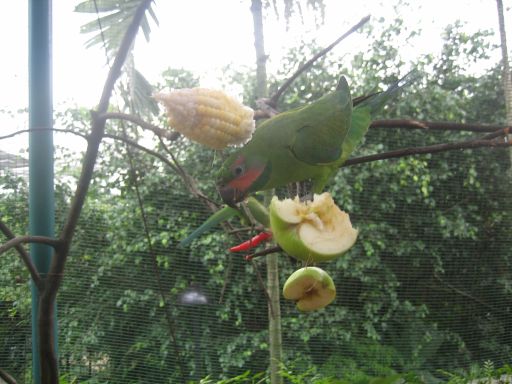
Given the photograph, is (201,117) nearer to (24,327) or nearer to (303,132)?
(303,132)

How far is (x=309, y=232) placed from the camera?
27cm

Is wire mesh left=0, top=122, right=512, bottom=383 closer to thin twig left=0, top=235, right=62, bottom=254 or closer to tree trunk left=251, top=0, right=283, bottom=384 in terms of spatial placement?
tree trunk left=251, top=0, right=283, bottom=384

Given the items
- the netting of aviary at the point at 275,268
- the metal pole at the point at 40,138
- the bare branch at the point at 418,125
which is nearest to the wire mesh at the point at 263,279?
the netting of aviary at the point at 275,268

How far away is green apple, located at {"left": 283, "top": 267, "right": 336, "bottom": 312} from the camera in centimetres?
29

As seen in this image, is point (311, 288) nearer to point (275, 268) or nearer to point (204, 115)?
point (204, 115)

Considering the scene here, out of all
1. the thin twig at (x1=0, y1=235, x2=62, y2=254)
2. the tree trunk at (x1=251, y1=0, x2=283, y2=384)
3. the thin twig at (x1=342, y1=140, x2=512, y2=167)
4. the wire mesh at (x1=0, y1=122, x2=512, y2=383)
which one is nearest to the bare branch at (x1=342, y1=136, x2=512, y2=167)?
the thin twig at (x1=342, y1=140, x2=512, y2=167)

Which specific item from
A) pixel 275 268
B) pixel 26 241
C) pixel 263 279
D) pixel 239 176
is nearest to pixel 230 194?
pixel 239 176

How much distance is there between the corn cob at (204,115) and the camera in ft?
0.95

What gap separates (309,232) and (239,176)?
62 millimetres

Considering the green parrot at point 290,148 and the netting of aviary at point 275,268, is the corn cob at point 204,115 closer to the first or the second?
the green parrot at point 290,148

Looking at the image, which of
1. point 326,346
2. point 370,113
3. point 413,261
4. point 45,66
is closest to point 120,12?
point 45,66

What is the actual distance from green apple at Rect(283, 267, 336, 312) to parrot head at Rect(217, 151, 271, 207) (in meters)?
0.06

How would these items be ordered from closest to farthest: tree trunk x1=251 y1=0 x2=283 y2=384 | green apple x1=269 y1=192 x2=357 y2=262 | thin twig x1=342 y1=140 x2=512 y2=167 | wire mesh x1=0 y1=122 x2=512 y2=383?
green apple x1=269 y1=192 x2=357 y2=262 → thin twig x1=342 y1=140 x2=512 y2=167 → tree trunk x1=251 y1=0 x2=283 y2=384 → wire mesh x1=0 y1=122 x2=512 y2=383

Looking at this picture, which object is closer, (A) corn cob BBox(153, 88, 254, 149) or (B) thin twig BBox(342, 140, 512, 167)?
(A) corn cob BBox(153, 88, 254, 149)
